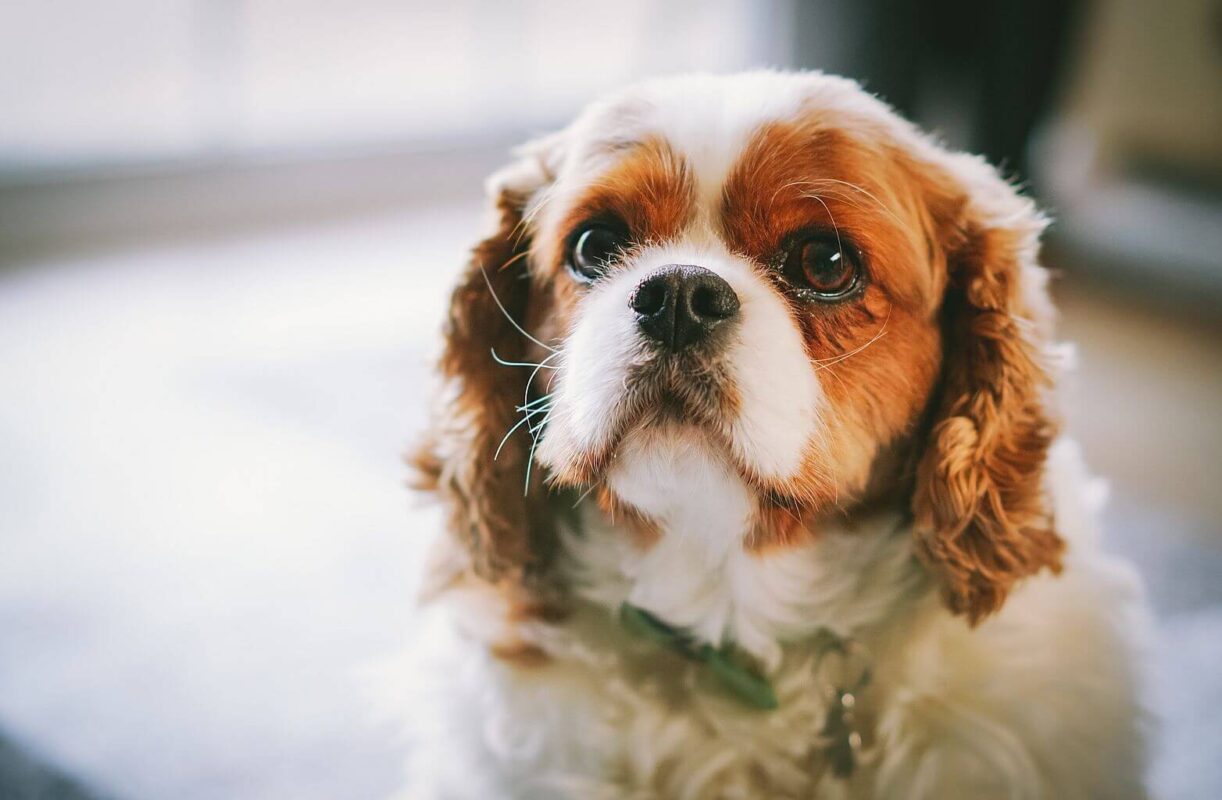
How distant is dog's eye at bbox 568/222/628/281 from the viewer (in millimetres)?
1602

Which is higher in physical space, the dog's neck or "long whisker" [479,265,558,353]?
"long whisker" [479,265,558,353]

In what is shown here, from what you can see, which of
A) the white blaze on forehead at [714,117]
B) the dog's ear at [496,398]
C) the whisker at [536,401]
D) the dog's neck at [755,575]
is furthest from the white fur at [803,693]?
the white blaze on forehead at [714,117]

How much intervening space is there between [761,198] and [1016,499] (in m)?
0.60

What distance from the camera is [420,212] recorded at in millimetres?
6047

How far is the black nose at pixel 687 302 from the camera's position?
137 centimetres

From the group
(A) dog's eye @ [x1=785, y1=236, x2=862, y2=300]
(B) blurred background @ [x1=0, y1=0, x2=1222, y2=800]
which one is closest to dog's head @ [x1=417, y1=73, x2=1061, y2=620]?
(A) dog's eye @ [x1=785, y1=236, x2=862, y2=300]

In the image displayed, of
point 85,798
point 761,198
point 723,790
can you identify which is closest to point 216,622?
point 85,798

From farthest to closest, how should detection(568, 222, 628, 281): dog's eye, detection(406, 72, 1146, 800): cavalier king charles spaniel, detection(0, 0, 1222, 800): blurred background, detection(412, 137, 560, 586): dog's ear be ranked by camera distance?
1. detection(0, 0, 1222, 800): blurred background
2. detection(412, 137, 560, 586): dog's ear
3. detection(568, 222, 628, 281): dog's eye
4. detection(406, 72, 1146, 800): cavalier king charles spaniel

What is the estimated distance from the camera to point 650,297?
1.39m

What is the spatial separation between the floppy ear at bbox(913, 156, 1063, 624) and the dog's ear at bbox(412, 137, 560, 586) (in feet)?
2.05

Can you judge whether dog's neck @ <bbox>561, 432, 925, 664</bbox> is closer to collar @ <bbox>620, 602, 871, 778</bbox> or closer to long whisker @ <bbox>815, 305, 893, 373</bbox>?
collar @ <bbox>620, 602, 871, 778</bbox>

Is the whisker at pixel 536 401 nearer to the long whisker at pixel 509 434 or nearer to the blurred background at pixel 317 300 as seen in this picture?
the long whisker at pixel 509 434

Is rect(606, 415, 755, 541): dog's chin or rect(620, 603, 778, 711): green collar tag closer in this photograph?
rect(606, 415, 755, 541): dog's chin

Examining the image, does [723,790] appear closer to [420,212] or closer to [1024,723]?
[1024,723]
